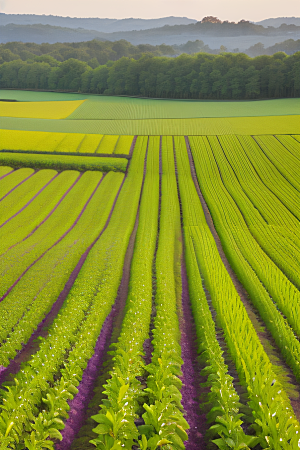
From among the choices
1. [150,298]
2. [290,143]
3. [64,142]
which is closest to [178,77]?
[290,143]

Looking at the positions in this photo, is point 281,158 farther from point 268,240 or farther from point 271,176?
point 268,240

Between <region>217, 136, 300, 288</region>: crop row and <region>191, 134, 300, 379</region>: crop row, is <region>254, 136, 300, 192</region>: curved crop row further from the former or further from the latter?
<region>191, 134, 300, 379</region>: crop row

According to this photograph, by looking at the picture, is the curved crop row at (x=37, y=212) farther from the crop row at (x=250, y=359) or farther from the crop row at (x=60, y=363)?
the crop row at (x=250, y=359)

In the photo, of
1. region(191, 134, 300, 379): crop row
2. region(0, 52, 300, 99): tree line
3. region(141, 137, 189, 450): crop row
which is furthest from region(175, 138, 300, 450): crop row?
region(0, 52, 300, 99): tree line

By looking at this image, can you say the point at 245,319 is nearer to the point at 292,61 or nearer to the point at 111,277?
the point at 111,277

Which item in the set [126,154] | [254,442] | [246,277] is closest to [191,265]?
[246,277]

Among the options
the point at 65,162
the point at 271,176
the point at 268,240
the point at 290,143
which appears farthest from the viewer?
the point at 290,143
